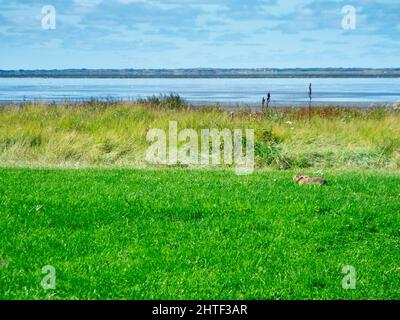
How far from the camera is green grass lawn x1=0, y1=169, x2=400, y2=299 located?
247 inches

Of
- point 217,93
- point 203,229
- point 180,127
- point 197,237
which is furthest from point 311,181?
point 217,93

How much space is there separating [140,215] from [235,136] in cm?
717

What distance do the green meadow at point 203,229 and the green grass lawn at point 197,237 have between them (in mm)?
17

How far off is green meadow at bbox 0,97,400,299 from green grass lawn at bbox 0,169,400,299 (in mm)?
17

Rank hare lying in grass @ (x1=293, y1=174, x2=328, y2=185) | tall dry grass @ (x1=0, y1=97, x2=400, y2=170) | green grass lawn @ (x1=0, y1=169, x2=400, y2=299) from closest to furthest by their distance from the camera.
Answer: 1. green grass lawn @ (x1=0, y1=169, x2=400, y2=299)
2. hare lying in grass @ (x1=293, y1=174, x2=328, y2=185)
3. tall dry grass @ (x1=0, y1=97, x2=400, y2=170)

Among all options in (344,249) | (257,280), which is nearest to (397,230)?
(344,249)

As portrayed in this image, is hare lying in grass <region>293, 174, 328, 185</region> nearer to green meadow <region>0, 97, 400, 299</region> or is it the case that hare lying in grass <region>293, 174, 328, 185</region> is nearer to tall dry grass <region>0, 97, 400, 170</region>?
green meadow <region>0, 97, 400, 299</region>

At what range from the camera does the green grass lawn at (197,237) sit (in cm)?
626

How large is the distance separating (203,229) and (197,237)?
0.30 meters

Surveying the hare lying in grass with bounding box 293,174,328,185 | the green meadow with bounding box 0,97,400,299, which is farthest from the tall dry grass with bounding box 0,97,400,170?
the hare lying in grass with bounding box 293,174,328,185

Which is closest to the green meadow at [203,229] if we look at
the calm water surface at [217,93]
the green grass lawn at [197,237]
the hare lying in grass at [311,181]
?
the green grass lawn at [197,237]

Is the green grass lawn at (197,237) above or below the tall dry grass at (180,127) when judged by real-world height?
below

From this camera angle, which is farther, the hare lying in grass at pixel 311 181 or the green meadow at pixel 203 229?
the hare lying in grass at pixel 311 181

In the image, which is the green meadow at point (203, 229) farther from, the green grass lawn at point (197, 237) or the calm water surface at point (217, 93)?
the calm water surface at point (217, 93)
